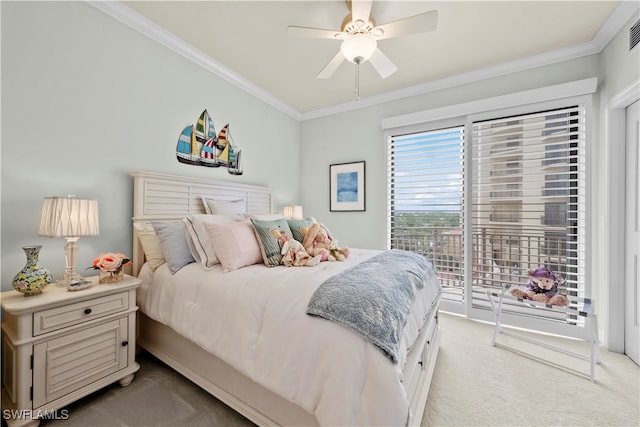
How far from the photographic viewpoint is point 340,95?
3.57m

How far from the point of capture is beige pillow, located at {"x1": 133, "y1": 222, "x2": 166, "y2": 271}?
6.57ft

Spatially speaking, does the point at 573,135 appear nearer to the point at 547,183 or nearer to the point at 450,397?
the point at 547,183

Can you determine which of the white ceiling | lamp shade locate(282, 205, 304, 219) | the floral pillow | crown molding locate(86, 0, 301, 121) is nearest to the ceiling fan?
the white ceiling

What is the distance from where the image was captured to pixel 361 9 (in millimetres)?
1742

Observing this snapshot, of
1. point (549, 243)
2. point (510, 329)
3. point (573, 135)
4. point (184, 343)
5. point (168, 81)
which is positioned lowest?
point (510, 329)

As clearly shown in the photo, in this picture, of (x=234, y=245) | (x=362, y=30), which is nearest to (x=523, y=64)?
(x=362, y=30)

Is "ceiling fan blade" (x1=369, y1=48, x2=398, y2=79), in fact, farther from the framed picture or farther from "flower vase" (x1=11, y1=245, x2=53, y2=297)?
"flower vase" (x1=11, y1=245, x2=53, y2=297)

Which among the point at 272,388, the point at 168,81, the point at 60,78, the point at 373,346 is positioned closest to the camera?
the point at 373,346

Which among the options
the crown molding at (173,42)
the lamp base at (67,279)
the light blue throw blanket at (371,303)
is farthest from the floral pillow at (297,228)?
the crown molding at (173,42)

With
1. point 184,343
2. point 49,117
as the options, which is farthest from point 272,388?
point 49,117

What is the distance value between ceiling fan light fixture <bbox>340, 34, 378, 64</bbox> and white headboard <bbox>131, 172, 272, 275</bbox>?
179cm

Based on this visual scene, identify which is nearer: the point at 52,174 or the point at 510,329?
the point at 52,174

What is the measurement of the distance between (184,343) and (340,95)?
3.31m

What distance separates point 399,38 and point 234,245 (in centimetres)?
234
